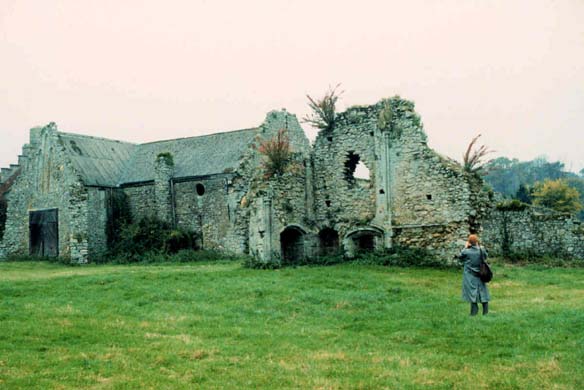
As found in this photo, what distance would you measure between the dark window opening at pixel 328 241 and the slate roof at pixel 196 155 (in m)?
6.67

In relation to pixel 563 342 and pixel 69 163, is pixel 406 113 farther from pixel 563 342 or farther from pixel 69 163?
pixel 69 163

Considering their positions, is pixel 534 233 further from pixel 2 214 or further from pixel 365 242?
pixel 2 214

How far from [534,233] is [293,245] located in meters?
9.89

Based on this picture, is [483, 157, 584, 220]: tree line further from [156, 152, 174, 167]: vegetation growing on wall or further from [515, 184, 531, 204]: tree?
[156, 152, 174, 167]: vegetation growing on wall

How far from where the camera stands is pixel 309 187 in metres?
28.3

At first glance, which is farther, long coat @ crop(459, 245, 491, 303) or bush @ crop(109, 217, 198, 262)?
bush @ crop(109, 217, 198, 262)

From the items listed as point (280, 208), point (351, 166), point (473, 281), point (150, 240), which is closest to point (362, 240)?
point (351, 166)

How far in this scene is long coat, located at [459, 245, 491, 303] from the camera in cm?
1408

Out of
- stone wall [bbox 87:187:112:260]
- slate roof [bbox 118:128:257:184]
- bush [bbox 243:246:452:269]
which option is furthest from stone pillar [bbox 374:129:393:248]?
stone wall [bbox 87:187:112:260]

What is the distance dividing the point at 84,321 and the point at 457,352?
789 cm

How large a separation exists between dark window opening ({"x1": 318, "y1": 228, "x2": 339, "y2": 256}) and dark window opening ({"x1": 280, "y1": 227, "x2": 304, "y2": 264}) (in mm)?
934

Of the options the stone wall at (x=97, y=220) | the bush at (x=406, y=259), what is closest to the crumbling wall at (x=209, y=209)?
the stone wall at (x=97, y=220)

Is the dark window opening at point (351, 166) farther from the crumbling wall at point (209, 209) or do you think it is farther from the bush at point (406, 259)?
the crumbling wall at point (209, 209)

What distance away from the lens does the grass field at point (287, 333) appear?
376 inches
